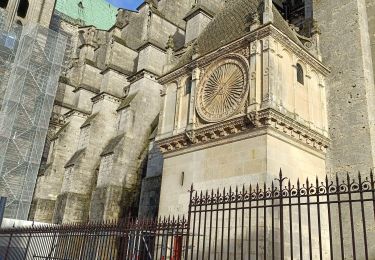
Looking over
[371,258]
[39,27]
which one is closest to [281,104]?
[371,258]

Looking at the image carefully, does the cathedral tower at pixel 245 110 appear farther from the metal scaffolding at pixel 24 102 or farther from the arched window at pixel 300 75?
the metal scaffolding at pixel 24 102

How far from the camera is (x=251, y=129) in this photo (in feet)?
35.2

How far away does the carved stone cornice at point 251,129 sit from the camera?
34.0ft

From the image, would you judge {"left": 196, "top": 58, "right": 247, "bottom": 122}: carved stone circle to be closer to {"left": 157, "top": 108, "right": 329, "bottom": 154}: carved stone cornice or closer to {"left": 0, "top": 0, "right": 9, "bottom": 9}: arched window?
{"left": 157, "top": 108, "right": 329, "bottom": 154}: carved stone cornice

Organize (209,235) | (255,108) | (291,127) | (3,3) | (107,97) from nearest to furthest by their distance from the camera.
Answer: (209,235) → (255,108) → (291,127) → (107,97) → (3,3)

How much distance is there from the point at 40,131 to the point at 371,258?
19121mm

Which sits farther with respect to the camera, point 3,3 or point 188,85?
point 3,3

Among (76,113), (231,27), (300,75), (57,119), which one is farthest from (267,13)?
(57,119)

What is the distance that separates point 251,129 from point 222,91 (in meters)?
→ 2.03

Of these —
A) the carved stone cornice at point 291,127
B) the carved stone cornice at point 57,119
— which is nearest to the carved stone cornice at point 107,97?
the carved stone cornice at point 57,119

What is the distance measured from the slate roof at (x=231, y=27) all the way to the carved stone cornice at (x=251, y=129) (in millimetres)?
2966

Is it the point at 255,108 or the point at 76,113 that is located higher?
the point at 76,113

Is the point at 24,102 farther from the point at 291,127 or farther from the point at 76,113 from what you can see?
the point at 291,127

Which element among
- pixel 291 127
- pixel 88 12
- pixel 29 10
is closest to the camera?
pixel 291 127
